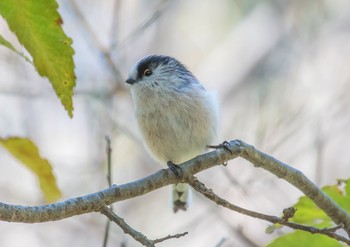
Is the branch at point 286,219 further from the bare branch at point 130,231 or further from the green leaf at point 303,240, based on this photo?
the bare branch at point 130,231

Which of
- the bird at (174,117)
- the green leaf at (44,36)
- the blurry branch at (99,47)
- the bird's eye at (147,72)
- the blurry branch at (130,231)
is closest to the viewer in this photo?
the green leaf at (44,36)

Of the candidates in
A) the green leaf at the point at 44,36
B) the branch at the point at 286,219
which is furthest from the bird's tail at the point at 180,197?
the green leaf at the point at 44,36

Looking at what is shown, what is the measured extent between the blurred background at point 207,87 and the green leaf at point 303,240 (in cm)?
244

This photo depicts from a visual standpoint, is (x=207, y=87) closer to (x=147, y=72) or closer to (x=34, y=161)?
(x=147, y=72)

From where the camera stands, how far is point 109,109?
→ 4703 mm

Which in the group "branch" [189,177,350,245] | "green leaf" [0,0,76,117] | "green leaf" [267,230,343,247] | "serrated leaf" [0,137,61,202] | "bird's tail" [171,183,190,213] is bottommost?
"green leaf" [267,230,343,247]

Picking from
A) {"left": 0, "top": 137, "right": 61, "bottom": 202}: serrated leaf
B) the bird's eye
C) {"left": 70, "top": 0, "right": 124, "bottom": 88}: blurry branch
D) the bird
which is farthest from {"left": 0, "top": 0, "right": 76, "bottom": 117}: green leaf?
{"left": 70, "top": 0, "right": 124, "bottom": 88}: blurry branch

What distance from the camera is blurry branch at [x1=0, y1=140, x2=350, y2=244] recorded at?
1.47m

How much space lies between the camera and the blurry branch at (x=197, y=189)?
1472 millimetres

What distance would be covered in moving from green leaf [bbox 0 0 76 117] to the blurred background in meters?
2.93

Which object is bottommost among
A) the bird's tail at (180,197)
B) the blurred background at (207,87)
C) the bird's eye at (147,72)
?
the bird's tail at (180,197)

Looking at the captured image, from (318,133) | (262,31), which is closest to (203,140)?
(318,133)

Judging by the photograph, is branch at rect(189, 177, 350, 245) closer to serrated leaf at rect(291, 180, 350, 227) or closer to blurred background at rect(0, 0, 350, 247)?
serrated leaf at rect(291, 180, 350, 227)

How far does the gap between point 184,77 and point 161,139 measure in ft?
1.44
